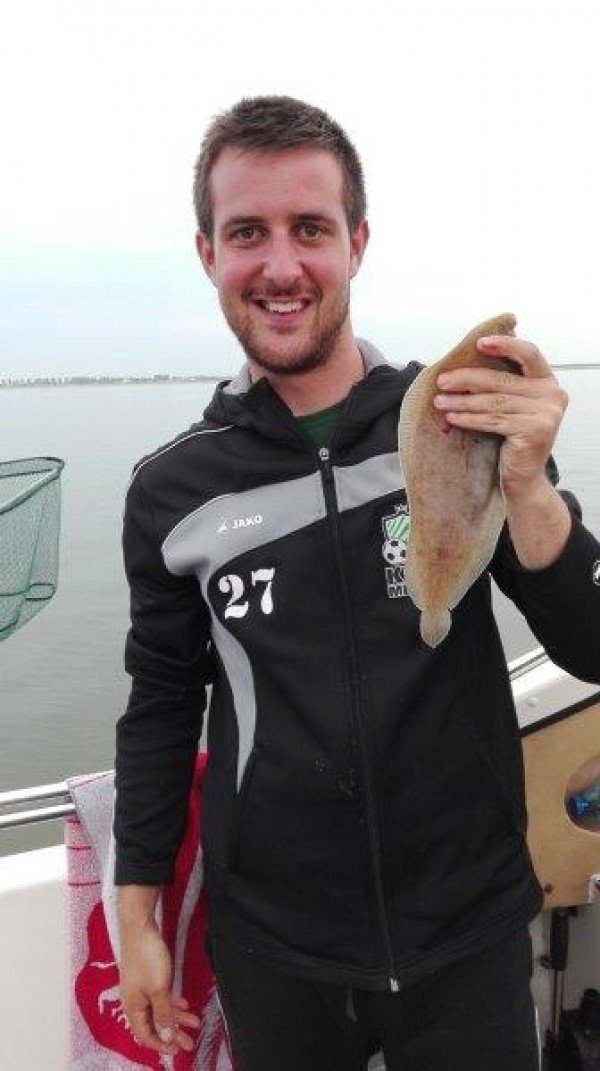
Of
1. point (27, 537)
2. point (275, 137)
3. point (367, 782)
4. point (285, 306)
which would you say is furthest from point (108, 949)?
point (27, 537)

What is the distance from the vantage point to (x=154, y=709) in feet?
8.07

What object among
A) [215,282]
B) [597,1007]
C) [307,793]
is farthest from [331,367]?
[597,1007]

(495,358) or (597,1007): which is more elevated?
(495,358)

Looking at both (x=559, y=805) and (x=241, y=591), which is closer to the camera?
(x=241, y=591)

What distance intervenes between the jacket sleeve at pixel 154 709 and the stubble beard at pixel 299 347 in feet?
1.57

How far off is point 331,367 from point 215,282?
384mm

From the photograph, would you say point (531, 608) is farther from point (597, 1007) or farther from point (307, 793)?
point (597, 1007)

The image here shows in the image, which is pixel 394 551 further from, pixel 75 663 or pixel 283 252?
pixel 75 663

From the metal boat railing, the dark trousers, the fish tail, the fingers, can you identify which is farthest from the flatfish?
the metal boat railing

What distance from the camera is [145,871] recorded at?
2432 millimetres

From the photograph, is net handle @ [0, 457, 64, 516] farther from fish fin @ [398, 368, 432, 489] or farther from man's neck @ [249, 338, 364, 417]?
fish fin @ [398, 368, 432, 489]

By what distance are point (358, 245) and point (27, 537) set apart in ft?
12.1

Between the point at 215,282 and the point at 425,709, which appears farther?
the point at 215,282

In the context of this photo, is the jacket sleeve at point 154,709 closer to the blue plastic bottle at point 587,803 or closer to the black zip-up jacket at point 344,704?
the black zip-up jacket at point 344,704
